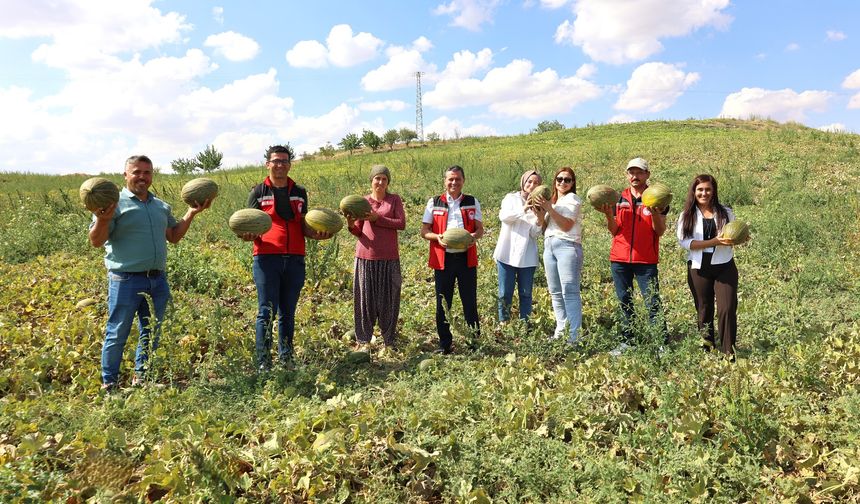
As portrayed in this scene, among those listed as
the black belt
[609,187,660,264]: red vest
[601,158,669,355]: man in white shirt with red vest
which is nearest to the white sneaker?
[601,158,669,355]: man in white shirt with red vest

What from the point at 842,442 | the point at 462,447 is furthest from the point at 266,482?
the point at 842,442

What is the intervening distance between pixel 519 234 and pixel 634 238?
1169mm

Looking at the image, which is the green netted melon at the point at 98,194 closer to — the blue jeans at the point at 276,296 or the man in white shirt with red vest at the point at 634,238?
the blue jeans at the point at 276,296

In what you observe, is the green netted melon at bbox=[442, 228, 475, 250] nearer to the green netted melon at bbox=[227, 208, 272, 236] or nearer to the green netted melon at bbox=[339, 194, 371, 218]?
the green netted melon at bbox=[339, 194, 371, 218]

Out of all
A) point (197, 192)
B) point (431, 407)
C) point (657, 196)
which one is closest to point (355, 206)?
point (197, 192)

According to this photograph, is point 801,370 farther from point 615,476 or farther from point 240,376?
point 240,376

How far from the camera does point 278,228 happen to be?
4.87m

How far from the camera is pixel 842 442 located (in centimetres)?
328

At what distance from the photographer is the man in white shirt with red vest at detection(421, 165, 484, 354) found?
5.38 m

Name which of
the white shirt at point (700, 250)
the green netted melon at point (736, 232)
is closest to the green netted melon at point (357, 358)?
the white shirt at point (700, 250)

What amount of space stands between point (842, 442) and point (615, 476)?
5.11 feet

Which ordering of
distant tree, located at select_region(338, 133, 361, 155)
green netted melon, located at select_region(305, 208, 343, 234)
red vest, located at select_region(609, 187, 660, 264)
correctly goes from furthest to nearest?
distant tree, located at select_region(338, 133, 361, 155), red vest, located at select_region(609, 187, 660, 264), green netted melon, located at select_region(305, 208, 343, 234)

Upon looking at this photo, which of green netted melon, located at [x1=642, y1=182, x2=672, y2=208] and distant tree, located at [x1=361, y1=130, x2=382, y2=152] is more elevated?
distant tree, located at [x1=361, y1=130, x2=382, y2=152]

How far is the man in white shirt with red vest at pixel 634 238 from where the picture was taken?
5.08 m
